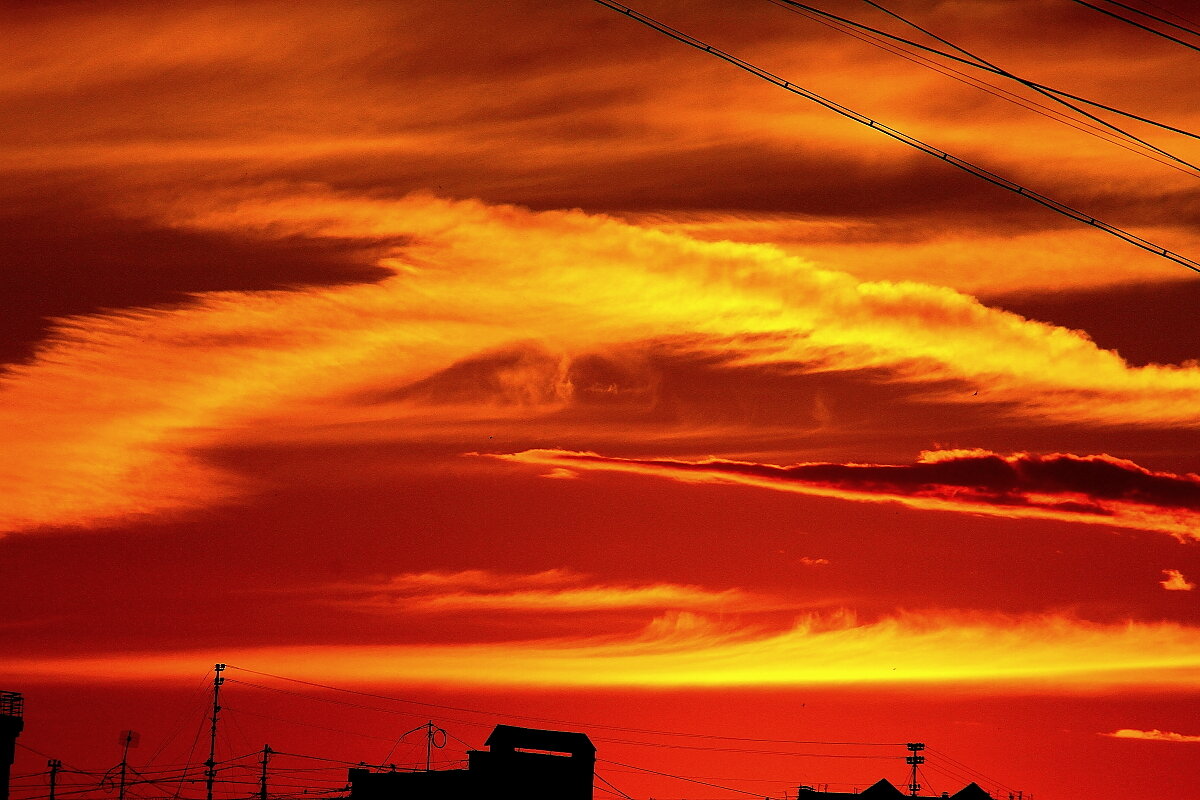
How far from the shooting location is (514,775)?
99.9 metres

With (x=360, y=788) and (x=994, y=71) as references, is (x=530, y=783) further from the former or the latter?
(x=994, y=71)

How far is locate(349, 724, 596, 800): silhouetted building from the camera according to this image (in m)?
99.8

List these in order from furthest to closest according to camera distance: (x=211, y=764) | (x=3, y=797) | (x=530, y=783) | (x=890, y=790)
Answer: (x=890, y=790), (x=211, y=764), (x=530, y=783), (x=3, y=797)

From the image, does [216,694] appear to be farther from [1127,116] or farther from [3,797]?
[1127,116]

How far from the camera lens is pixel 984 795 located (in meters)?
146

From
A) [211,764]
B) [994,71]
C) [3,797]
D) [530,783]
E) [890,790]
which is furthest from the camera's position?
[890,790]

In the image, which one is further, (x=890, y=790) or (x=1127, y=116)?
(x=890, y=790)

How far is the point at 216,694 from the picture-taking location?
132 metres

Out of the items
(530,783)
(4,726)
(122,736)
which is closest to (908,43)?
(4,726)

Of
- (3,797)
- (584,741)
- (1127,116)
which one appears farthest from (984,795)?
(1127,116)

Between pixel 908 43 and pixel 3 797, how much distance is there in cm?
6670

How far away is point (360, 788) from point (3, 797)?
1198 inches

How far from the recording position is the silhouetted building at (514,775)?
99.8 meters

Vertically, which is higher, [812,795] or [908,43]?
[908,43]
